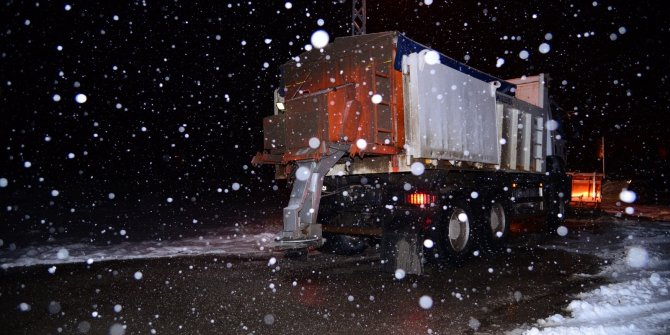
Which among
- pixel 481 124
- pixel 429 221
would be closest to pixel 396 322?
pixel 429 221

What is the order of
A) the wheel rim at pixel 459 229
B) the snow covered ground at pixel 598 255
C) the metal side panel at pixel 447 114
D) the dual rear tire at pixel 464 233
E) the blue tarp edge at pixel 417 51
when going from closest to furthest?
the snow covered ground at pixel 598 255 → the blue tarp edge at pixel 417 51 → the metal side panel at pixel 447 114 → the dual rear tire at pixel 464 233 → the wheel rim at pixel 459 229

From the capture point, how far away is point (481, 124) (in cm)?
812

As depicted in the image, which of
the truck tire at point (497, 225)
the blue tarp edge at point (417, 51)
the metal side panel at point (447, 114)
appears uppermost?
the blue tarp edge at point (417, 51)

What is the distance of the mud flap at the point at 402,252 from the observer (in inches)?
249

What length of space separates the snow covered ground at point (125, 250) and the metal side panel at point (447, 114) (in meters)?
4.14

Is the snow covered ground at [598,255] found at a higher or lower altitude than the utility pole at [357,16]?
lower

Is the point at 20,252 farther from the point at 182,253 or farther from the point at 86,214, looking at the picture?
the point at 86,214

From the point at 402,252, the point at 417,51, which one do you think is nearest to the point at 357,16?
the point at 417,51

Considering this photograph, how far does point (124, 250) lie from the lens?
8.85 meters

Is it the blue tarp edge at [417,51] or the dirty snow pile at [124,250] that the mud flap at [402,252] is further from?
the dirty snow pile at [124,250]

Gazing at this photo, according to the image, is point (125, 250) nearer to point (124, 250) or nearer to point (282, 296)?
point (124, 250)

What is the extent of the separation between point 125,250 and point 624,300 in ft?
28.0

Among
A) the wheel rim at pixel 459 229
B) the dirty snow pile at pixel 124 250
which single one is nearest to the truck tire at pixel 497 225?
the wheel rim at pixel 459 229

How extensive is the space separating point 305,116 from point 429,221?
2464mm
